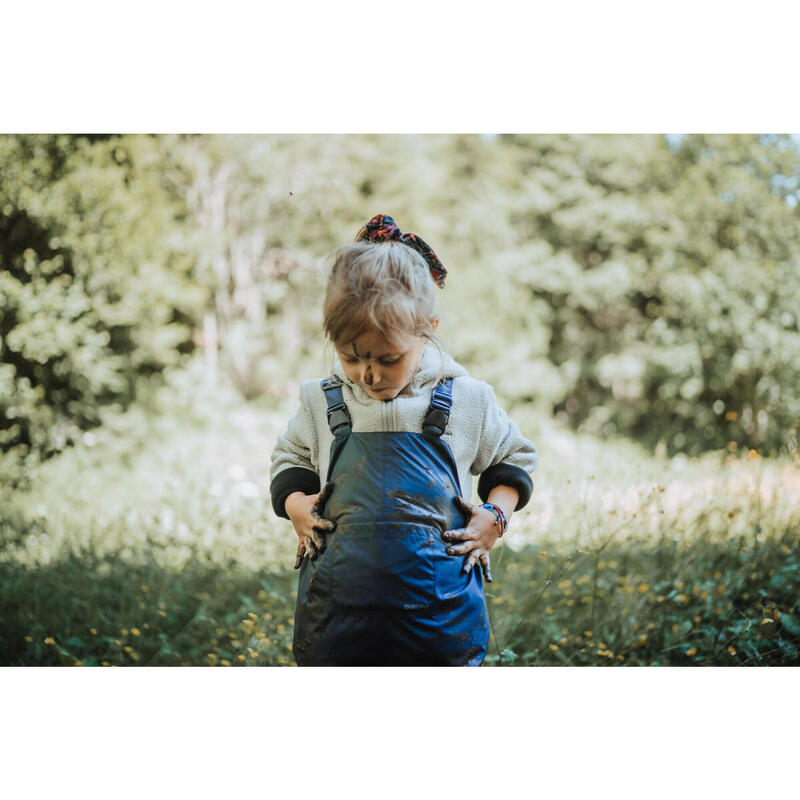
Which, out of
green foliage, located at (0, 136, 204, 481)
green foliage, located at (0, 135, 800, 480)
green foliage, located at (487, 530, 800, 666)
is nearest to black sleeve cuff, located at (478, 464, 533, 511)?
green foliage, located at (487, 530, 800, 666)

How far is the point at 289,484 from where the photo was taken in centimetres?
208

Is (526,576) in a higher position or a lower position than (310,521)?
lower

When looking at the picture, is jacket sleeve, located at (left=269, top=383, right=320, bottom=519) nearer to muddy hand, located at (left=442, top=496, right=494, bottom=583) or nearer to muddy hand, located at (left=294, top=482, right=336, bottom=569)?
muddy hand, located at (left=294, top=482, right=336, bottom=569)

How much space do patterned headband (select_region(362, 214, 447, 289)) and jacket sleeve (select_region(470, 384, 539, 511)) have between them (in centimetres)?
38

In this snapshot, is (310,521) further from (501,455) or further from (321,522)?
(501,455)

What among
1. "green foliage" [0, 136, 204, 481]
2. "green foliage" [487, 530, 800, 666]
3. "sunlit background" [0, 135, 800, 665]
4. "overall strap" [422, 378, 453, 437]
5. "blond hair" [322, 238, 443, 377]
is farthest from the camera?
"green foliage" [0, 136, 204, 481]

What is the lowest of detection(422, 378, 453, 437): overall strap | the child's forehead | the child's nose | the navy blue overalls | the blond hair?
the navy blue overalls

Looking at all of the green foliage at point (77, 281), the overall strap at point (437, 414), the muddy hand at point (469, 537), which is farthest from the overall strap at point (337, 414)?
the green foliage at point (77, 281)

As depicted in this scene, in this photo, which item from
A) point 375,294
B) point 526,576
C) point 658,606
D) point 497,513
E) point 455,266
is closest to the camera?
point 375,294

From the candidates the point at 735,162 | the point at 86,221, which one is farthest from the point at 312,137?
the point at 735,162

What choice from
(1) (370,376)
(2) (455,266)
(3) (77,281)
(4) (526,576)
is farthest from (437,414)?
(2) (455,266)

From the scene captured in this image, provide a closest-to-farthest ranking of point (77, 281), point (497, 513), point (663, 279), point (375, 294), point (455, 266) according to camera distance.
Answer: point (375, 294), point (497, 513), point (77, 281), point (663, 279), point (455, 266)

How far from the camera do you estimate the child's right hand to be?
6.42 ft

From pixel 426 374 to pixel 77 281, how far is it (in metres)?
4.76
